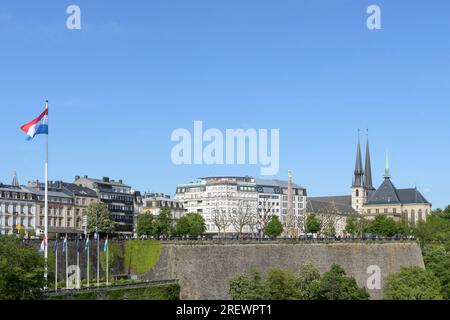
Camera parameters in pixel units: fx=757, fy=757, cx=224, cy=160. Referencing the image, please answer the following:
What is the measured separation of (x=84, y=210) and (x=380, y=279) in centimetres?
5483

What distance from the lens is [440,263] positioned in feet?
293

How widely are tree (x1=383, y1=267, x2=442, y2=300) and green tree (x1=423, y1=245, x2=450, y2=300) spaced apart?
7.60 ft

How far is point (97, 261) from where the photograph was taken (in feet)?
256

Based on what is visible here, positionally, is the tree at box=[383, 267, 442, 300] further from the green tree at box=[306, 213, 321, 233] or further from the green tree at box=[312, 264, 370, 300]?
the green tree at box=[306, 213, 321, 233]

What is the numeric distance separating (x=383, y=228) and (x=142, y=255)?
215 ft

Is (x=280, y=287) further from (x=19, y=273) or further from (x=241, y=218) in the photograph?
(x=241, y=218)

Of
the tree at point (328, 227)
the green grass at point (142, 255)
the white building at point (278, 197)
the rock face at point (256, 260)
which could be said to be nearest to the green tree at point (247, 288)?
the rock face at point (256, 260)

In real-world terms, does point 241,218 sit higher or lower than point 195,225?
higher

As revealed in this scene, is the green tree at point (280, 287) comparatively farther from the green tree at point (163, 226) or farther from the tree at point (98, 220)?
the tree at point (98, 220)

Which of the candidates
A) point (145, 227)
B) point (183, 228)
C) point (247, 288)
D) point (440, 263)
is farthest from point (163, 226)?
point (247, 288)

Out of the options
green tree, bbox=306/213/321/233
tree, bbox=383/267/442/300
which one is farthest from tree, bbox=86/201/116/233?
tree, bbox=383/267/442/300

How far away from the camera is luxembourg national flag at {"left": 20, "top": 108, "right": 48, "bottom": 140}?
176 ft
